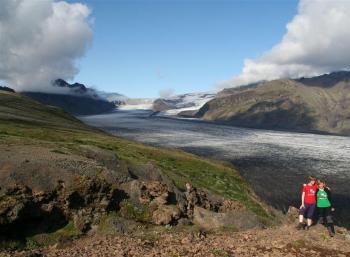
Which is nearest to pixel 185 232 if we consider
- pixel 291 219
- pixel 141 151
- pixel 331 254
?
pixel 331 254

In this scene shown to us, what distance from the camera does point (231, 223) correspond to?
31578 millimetres

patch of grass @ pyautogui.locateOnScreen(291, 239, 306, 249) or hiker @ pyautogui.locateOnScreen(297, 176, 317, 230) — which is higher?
hiker @ pyautogui.locateOnScreen(297, 176, 317, 230)

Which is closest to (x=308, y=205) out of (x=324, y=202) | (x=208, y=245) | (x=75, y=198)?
(x=324, y=202)

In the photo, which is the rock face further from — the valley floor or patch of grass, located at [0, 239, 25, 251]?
the valley floor

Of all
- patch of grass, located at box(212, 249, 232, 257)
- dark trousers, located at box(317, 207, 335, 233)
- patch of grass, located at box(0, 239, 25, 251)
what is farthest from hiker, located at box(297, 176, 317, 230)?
patch of grass, located at box(0, 239, 25, 251)

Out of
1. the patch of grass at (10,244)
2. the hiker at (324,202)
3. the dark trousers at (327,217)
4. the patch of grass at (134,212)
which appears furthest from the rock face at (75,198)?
the hiker at (324,202)

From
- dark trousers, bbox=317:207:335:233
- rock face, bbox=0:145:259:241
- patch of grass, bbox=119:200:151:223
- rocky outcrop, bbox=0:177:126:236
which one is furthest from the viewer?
patch of grass, bbox=119:200:151:223

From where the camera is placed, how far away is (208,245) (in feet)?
82.5

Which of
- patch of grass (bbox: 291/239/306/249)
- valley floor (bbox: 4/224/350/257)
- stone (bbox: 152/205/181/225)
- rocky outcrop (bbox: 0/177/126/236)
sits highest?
rocky outcrop (bbox: 0/177/126/236)

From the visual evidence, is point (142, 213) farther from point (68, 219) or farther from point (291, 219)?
point (291, 219)

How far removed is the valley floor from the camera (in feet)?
76.1

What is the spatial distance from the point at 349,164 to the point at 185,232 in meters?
150

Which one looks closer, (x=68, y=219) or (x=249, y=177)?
(x=68, y=219)

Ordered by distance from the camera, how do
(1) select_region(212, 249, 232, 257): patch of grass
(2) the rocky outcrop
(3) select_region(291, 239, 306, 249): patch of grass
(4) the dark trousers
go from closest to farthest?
(1) select_region(212, 249, 232, 257): patch of grass, (2) the rocky outcrop, (3) select_region(291, 239, 306, 249): patch of grass, (4) the dark trousers
